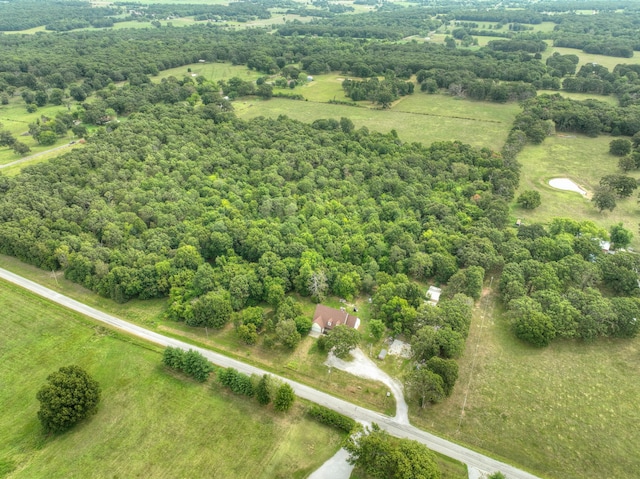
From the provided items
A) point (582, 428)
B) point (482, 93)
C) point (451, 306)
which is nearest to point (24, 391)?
point (451, 306)

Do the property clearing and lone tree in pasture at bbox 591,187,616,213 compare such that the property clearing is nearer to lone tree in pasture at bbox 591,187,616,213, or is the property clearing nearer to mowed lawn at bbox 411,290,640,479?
lone tree in pasture at bbox 591,187,616,213

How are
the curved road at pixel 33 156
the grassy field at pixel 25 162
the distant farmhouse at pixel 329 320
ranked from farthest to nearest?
1. the curved road at pixel 33 156
2. the grassy field at pixel 25 162
3. the distant farmhouse at pixel 329 320

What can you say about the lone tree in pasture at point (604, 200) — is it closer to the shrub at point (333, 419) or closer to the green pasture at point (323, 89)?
the shrub at point (333, 419)

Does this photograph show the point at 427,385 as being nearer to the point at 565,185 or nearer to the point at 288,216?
the point at 288,216

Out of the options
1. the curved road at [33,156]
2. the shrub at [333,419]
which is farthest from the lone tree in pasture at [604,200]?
the curved road at [33,156]

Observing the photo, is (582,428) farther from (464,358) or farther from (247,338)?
(247,338)

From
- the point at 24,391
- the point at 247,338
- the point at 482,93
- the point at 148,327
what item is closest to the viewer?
the point at 24,391

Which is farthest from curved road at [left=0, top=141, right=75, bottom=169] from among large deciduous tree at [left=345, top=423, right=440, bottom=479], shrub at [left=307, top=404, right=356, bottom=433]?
large deciduous tree at [left=345, top=423, right=440, bottom=479]
